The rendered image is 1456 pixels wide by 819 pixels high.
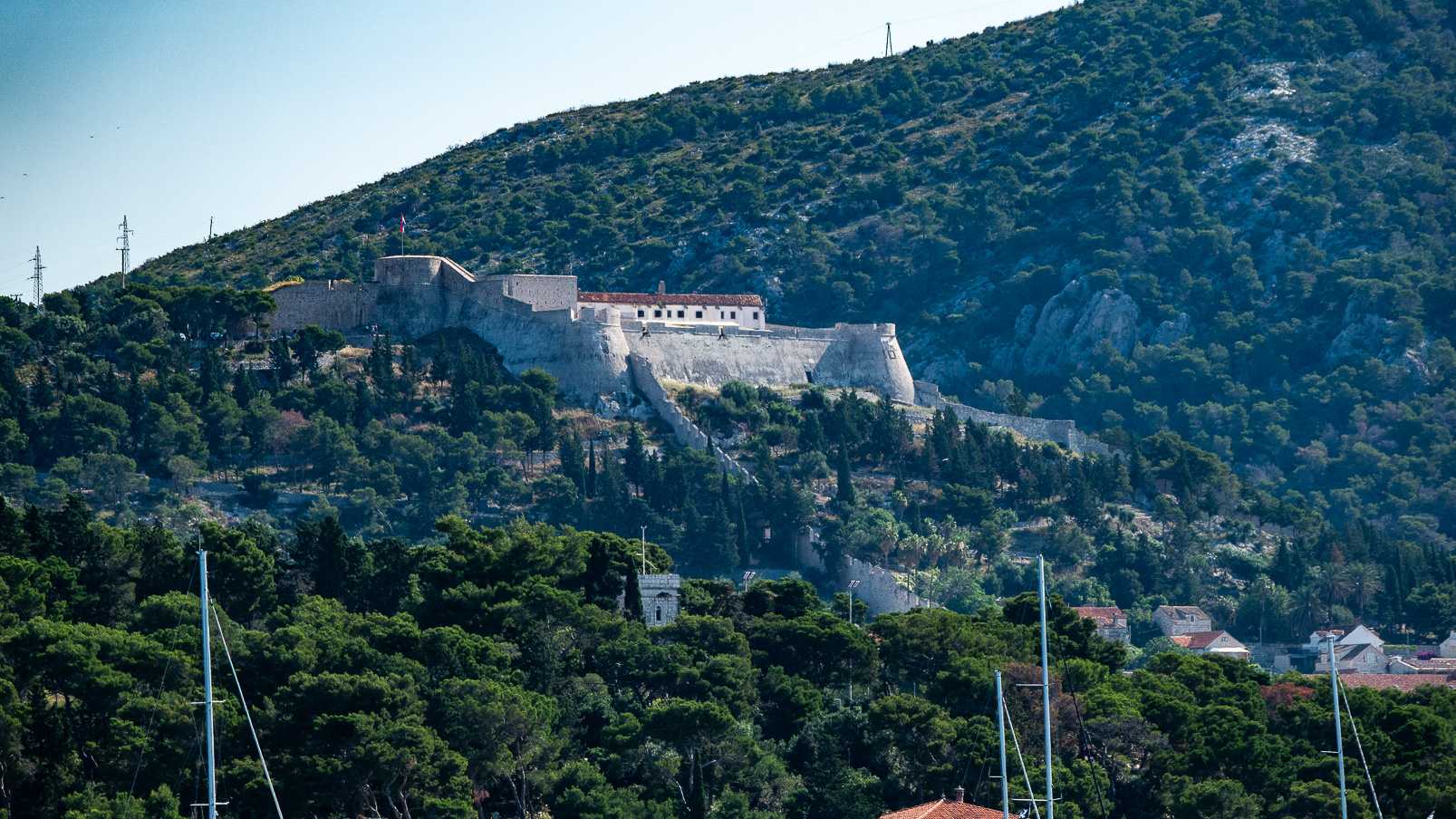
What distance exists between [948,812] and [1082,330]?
84066 mm

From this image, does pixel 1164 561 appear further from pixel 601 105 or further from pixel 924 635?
pixel 601 105

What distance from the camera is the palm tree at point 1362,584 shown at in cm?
8525

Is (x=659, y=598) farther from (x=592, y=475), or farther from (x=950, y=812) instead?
(x=592, y=475)

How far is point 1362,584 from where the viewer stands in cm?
8525

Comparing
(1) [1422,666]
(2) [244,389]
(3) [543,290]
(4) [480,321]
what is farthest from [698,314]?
(1) [1422,666]

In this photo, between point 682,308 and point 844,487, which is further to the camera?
point 682,308

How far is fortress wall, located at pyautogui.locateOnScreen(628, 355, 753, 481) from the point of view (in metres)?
86.2

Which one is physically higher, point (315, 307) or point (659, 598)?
point (315, 307)

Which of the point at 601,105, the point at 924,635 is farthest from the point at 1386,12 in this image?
the point at 924,635

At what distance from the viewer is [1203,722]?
52375 mm

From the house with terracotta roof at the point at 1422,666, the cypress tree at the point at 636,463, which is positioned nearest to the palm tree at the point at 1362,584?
the house with terracotta roof at the point at 1422,666

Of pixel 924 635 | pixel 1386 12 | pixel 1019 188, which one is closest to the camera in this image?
pixel 924 635

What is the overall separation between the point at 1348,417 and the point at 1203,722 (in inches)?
2716

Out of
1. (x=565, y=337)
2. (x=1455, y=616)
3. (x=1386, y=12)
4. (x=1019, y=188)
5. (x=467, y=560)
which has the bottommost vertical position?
(x=1455, y=616)
